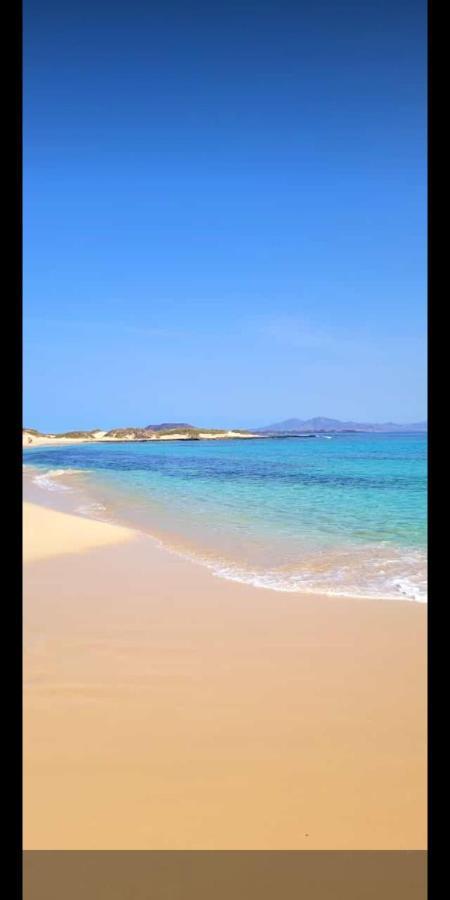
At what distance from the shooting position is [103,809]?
221cm

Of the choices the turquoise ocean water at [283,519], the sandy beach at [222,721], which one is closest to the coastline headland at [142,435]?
the turquoise ocean water at [283,519]

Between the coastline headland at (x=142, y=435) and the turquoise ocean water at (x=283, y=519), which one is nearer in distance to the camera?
the turquoise ocean water at (x=283, y=519)

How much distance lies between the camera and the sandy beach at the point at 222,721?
2.14 m

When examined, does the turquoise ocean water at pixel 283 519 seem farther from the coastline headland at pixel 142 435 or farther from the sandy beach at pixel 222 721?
the coastline headland at pixel 142 435

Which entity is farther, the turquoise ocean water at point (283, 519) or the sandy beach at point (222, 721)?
the turquoise ocean water at point (283, 519)

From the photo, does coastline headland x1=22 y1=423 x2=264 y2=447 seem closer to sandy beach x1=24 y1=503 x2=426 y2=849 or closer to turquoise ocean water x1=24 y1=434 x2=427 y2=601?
turquoise ocean water x1=24 y1=434 x2=427 y2=601

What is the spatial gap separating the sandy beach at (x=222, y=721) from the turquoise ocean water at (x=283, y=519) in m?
1.22

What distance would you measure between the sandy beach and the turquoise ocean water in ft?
4.02

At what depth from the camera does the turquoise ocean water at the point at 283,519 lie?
6289mm

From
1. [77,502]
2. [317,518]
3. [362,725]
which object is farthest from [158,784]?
[77,502]

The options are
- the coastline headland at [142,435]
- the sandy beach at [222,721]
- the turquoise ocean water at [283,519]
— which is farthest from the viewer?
the coastline headland at [142,435]

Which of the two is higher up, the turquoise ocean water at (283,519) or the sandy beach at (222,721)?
the turquoise ocean water at (283,519)

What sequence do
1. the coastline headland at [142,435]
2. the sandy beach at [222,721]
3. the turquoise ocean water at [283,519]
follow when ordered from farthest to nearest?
1. the coastline headland at [142,435]
2. the turquoise ocean water at [283,519]
3. the sandy beach at [222,721]

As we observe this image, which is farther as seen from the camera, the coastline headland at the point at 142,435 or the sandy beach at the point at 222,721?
the coastline headland at the point at 142,435
